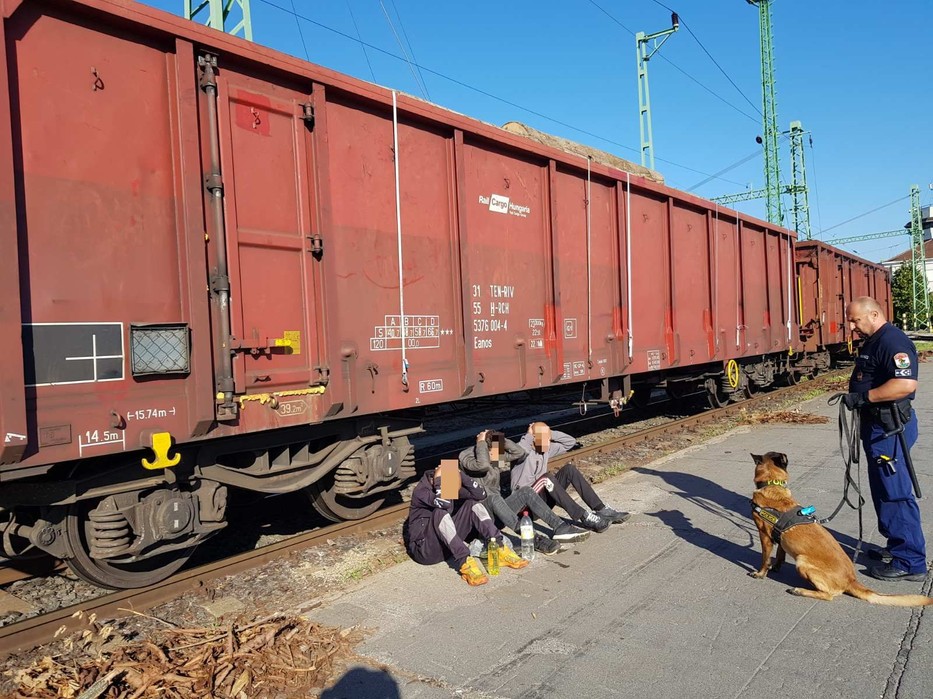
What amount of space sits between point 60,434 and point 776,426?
9.93m

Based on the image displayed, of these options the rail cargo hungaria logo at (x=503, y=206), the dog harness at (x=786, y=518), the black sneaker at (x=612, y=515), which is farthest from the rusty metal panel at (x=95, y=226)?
the dog harness at (x=786, y=518)

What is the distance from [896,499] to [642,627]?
75.5 inches

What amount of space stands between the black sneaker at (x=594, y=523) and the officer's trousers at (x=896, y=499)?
1919mm

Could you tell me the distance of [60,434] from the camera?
11.6 ft

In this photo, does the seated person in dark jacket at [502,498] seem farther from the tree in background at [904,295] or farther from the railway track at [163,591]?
the tree in background at [904,295]

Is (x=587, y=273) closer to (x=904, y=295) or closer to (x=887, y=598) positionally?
(x=887, y=598)

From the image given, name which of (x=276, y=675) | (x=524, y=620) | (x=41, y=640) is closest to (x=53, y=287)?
(x=41, y=640)

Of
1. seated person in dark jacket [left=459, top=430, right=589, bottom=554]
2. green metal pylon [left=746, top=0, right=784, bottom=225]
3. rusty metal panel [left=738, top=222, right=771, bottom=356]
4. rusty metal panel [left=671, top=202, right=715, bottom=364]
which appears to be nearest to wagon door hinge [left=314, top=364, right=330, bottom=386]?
seated person in dark jacket [left=459, top=430, right=589, bottom=554]

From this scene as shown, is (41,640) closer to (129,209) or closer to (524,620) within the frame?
(129,209)

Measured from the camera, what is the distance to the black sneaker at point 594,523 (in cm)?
546

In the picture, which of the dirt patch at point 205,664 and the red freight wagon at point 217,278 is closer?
the dirt patch at point 205,664

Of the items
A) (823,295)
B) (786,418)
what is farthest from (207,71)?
(823,295)

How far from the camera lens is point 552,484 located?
5598 millimetres

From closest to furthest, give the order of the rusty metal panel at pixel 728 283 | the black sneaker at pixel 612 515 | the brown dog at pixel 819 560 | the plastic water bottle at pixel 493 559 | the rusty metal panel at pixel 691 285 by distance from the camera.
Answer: the brown dog at pixel 819 560 < the plastic water bottle at pixel 493 559 < the black sneaker at pixel 612 515 < the rusty metal panel at pixel 691 285 < the rusty metal panel at pixel 728 283
